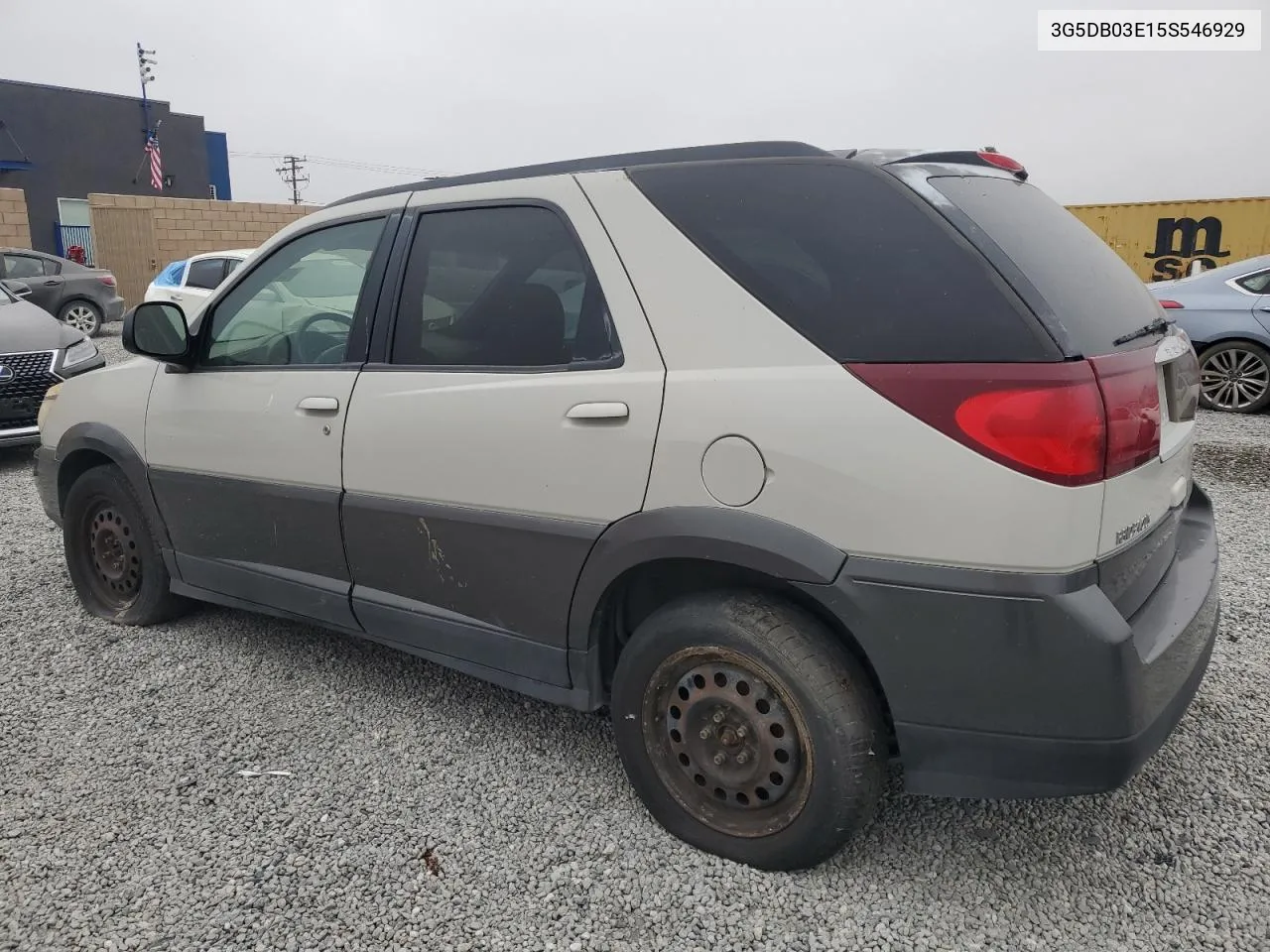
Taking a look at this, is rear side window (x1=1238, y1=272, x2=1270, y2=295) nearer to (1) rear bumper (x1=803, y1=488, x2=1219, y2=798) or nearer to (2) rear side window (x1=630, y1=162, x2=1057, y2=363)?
(1) rear bumper (x1=803, y1=488, x2=1219, y2=798)

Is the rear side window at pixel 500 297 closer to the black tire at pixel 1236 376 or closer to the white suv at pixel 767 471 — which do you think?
the white suv at pixel 767 471

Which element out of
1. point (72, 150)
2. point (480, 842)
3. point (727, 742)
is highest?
point (72, 150)

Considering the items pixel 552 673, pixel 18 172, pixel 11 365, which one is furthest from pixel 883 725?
pixel 18 172

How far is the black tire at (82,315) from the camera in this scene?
49.8 feet

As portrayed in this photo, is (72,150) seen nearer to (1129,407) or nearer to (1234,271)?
(1234,271)

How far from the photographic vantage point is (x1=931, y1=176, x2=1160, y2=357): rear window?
1.93m

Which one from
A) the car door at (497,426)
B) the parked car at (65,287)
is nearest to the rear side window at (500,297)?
the car door at (497,426)

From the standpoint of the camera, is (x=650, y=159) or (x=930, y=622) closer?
(x=930, y=622)

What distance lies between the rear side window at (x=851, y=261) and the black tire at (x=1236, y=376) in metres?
7.59

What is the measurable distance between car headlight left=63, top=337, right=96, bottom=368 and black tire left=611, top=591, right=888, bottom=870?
268 inches

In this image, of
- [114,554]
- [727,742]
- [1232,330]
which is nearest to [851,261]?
[727,742]

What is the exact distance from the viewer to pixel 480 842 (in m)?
2.41

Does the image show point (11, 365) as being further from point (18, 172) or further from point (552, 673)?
point (18, 172)

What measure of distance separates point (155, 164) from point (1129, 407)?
34.2m
